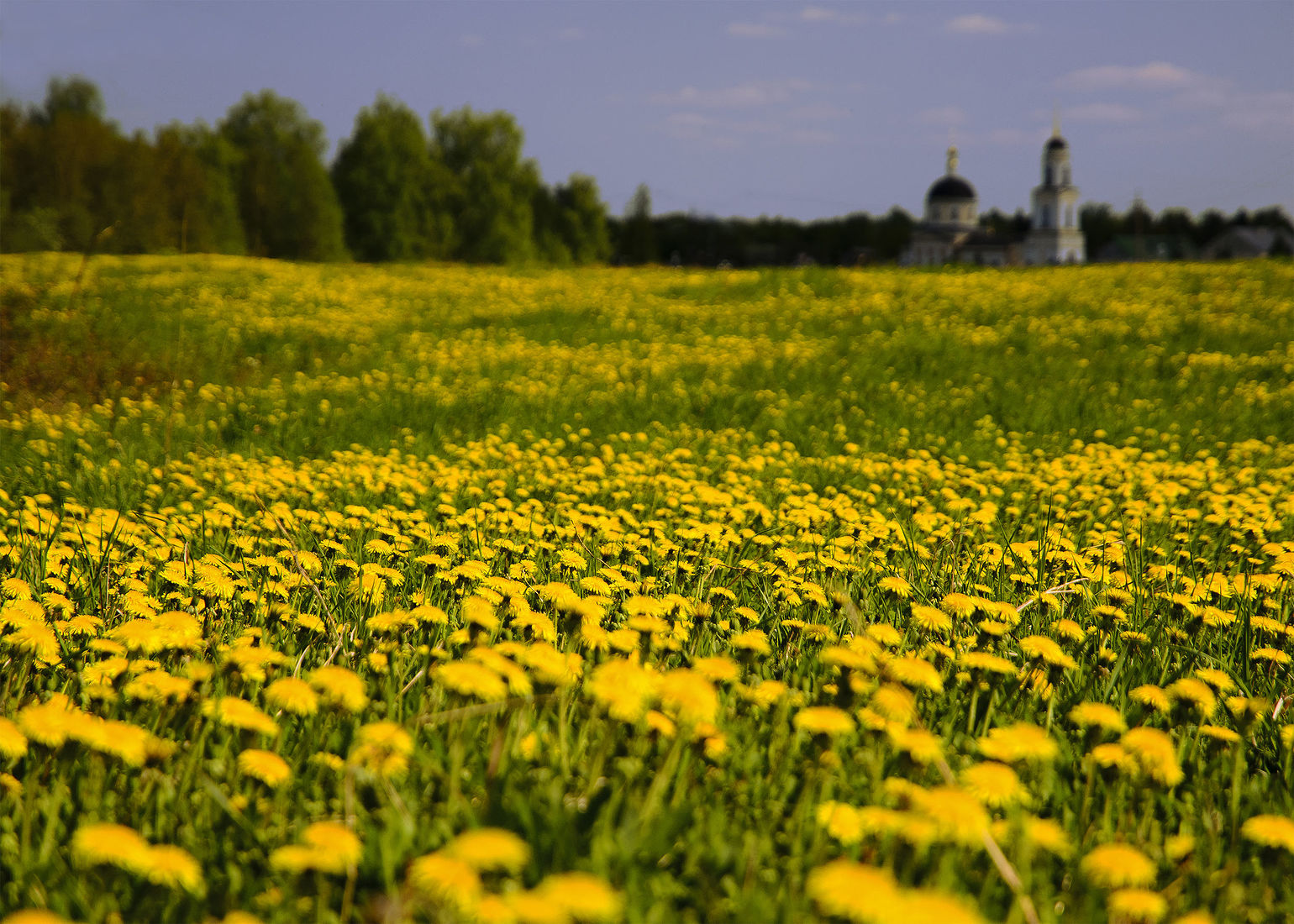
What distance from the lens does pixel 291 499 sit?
438 cm

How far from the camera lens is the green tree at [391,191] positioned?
39.2 m

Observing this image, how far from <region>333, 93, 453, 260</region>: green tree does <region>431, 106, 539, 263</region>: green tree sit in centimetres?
79

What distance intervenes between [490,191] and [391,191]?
4.21m

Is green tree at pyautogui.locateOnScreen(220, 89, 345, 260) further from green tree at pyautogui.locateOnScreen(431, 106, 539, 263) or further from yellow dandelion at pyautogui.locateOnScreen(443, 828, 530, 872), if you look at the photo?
yellow dandelion at pyautogui.locateOnScreen(443, 828, 530, 872)

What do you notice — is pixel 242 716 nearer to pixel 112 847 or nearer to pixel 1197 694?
pixel 112 847

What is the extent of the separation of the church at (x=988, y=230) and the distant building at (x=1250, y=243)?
11.7 meters

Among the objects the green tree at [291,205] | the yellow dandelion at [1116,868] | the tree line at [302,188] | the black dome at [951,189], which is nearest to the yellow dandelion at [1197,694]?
the yellow dandelion at [1116,868]

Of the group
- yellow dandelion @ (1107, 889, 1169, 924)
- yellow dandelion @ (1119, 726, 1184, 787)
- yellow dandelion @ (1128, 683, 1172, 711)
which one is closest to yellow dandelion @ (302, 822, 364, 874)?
yellow dandelion @ (1107, 889, 1169, 924)

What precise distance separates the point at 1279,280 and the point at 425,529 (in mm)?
16846

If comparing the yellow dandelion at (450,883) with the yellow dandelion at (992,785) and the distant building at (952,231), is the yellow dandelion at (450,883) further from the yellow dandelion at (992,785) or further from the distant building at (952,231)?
the distant building at (952,231)

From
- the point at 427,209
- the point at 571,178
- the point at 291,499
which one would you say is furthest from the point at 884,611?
the point at 571,178

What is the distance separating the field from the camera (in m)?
1.30

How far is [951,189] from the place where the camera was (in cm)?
9919

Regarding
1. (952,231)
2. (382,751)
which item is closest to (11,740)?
(382,751)
